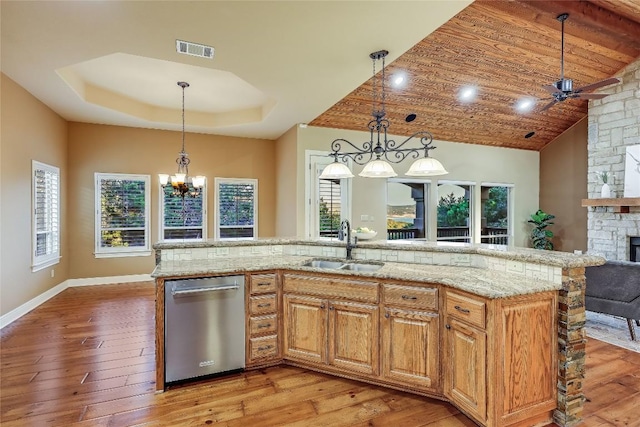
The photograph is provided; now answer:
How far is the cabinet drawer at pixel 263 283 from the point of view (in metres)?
2.88

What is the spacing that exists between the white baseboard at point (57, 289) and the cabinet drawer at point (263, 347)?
328 cm

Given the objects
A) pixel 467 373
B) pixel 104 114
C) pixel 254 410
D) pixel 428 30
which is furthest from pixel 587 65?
pixel 104 114

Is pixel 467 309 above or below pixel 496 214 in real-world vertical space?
below

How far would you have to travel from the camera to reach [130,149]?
20.8ft

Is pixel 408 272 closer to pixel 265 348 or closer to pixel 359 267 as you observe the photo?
pixel 359 267

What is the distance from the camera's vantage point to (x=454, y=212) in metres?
7.62

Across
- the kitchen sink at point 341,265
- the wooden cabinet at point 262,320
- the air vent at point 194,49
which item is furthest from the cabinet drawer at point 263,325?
the air vent at point 194,49

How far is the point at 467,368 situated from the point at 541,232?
22.9 feet

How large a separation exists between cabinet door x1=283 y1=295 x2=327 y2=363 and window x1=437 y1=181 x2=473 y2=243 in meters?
5.21

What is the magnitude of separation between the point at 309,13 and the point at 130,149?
5033 mm

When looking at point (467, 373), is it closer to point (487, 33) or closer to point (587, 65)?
point (487, 33)

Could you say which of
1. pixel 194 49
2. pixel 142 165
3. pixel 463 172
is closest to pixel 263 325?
pixel 194 49

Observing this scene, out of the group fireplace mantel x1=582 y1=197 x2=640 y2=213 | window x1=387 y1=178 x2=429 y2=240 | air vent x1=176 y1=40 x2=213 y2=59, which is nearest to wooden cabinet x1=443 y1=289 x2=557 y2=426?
air vent x1=176 y1=40 x2=213 y2=59

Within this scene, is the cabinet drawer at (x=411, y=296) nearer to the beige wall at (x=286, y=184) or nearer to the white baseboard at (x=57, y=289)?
the beige wall at (x=286, y=184)
